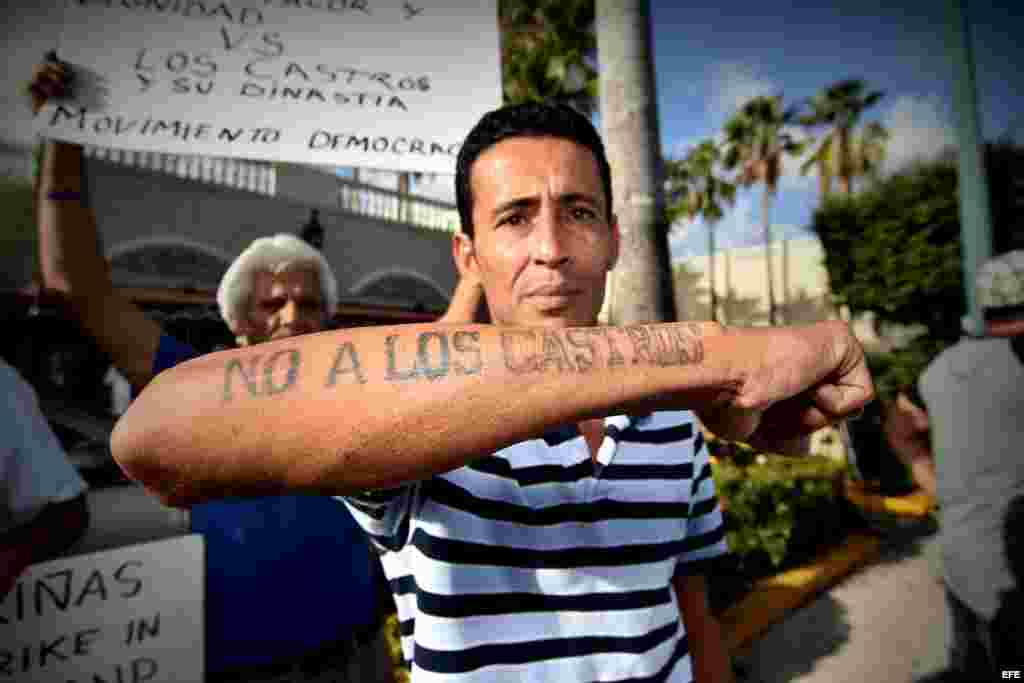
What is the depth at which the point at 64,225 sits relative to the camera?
5.78 feet

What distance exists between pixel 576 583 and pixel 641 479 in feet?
1.11

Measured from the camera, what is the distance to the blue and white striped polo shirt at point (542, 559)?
1.15m

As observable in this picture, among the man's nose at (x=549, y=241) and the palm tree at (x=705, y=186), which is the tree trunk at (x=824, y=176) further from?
the man's nose at (x=549, y=241)

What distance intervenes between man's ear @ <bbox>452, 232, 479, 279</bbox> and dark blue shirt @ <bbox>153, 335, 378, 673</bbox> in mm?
1253

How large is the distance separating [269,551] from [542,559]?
1.50m

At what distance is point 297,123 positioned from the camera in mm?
1685

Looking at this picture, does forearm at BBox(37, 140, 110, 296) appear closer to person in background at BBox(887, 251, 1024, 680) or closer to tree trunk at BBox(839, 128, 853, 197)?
person in background at BBox(887, 251, 1024, 680)

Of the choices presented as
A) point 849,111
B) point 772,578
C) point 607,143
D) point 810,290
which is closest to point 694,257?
point 810,290

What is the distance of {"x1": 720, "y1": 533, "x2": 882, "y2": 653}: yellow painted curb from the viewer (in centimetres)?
424

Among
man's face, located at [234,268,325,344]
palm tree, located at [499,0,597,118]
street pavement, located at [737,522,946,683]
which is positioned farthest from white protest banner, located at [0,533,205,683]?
palm tree, located at [499,0,597,118]

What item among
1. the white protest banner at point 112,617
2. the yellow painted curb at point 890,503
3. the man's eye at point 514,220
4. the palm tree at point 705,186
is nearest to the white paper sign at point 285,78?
the man's eye at point 514,220

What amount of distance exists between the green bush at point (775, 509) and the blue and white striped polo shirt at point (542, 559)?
144 inches

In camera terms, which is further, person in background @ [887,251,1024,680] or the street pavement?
the street pavement

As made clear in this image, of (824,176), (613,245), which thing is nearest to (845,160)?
(824,176)
